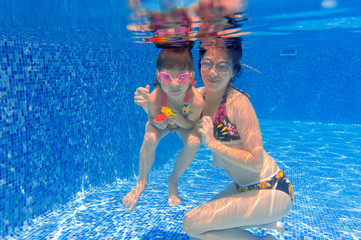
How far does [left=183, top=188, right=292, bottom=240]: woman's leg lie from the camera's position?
298cm

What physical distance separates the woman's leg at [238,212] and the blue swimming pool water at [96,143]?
4.63 ft

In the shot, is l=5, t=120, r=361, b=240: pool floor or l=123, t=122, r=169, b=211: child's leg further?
l=5, t=120, r=361, b=240: pool floor

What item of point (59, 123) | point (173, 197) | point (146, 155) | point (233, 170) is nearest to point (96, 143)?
point (59, 123)

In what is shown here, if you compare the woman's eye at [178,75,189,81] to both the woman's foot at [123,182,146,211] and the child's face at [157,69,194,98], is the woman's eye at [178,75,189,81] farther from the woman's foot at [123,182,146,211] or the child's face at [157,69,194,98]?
the woman's foot at [123,182,146,211]

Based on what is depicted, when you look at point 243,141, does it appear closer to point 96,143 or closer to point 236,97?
point 236,97

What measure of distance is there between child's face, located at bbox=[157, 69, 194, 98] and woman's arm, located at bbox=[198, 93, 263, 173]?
0.49 metres

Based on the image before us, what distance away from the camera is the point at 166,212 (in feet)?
16.9

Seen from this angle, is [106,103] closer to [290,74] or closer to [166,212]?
[166,212]

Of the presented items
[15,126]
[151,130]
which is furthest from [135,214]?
[15,126]

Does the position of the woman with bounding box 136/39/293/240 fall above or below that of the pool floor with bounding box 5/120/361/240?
above

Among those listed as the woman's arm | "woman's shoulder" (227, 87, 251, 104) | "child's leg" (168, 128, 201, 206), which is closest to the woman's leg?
the woman's arm

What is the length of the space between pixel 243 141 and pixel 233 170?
1.65 feet

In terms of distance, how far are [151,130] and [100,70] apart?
3506mm

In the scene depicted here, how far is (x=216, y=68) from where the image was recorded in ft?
9.87
